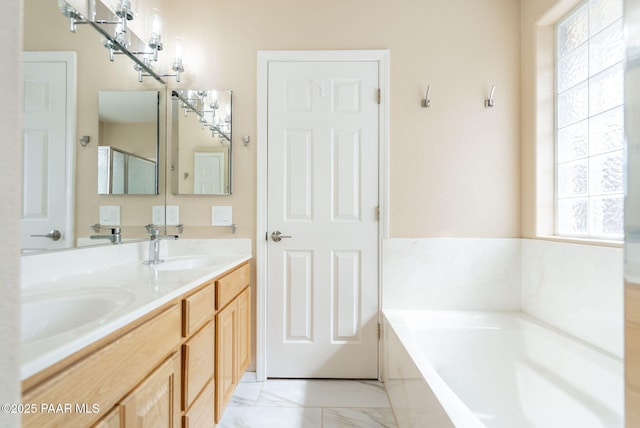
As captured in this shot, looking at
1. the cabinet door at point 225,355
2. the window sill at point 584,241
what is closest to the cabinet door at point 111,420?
the cabinet door at point 225,355

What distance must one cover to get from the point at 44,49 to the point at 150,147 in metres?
0.78

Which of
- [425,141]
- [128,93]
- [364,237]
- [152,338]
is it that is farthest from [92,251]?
[425,141]

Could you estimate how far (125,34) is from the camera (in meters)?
1.60

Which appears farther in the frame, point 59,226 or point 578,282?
point 578,282

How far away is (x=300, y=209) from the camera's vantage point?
2.07 meters

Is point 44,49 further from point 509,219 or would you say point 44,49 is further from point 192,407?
point 509,219

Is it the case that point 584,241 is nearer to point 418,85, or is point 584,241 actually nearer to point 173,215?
point 418,85

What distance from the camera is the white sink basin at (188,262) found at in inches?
67.0

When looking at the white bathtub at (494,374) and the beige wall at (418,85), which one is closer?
the white bathtub at (494,374)

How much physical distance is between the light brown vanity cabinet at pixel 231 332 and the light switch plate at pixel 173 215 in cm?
59

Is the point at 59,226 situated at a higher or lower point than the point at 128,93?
lower

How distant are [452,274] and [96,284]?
1.96m

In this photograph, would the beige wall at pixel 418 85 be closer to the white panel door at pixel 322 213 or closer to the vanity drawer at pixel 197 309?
the white panel door at pixel 322 213

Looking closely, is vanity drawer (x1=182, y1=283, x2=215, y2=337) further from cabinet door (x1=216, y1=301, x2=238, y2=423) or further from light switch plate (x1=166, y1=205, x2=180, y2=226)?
light switch plate (x1=166, y1=205, x2=180, y2=226)
